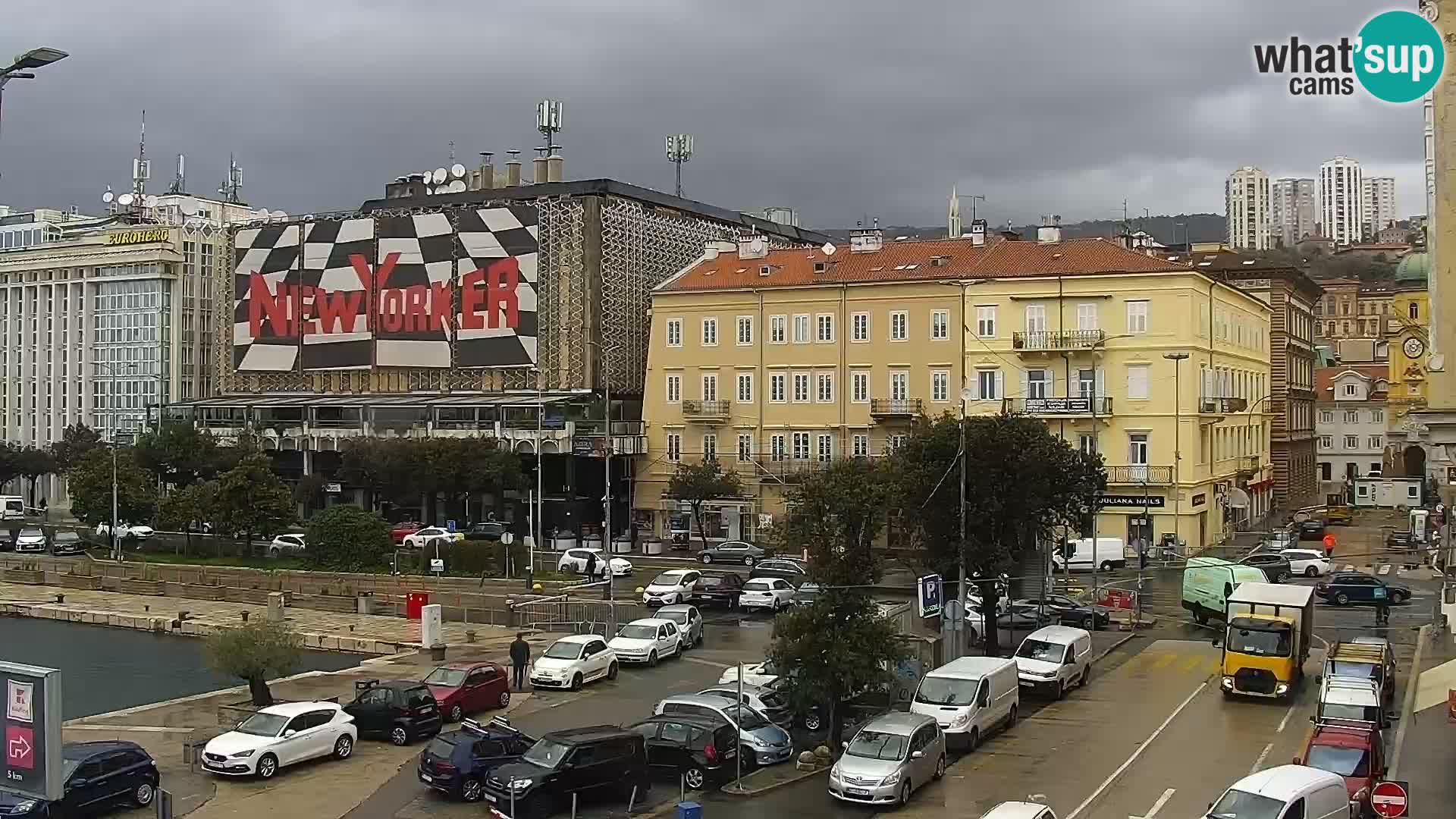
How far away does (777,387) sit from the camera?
70.9 m

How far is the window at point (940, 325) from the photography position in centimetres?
6750

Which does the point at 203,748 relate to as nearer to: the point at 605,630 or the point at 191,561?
the point at 605,630

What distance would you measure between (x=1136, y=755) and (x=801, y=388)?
143 feet

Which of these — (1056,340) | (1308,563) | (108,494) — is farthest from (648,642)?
(108,494)

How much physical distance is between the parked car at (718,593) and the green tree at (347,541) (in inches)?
650

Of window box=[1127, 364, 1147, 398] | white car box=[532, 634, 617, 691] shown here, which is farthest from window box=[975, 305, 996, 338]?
white car box=[532, 634, 617, 691]

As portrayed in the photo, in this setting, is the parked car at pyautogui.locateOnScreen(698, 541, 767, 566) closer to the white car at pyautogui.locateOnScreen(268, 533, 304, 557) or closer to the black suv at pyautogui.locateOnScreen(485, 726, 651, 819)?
the white car at pyautogui.locateOnScreen(268, 533, 304, 557)

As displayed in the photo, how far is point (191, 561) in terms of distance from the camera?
6525 centimetres

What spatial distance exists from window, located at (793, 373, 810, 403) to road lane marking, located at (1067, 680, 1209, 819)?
3585 centimetres

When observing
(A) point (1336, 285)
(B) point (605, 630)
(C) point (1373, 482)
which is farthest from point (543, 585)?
(A) point (1336, 285)

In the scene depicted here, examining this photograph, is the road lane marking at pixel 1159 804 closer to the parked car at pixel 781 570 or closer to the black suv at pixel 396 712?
the black suv at pixel 396 712

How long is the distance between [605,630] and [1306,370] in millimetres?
69559

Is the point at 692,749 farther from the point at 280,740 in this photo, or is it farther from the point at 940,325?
the point at 940,325

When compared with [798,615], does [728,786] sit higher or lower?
lower
